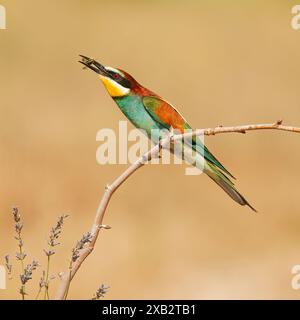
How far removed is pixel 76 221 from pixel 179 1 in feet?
6.17

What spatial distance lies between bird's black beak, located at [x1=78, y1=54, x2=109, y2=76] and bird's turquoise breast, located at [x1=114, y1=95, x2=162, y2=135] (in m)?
0.20

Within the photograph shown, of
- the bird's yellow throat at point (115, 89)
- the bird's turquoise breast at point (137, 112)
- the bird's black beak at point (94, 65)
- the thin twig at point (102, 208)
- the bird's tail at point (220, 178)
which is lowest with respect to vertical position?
the thin twig at point (102, 208)

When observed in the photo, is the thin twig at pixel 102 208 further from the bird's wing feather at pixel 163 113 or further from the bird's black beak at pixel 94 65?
the bird's wing feather at pixel 163 113

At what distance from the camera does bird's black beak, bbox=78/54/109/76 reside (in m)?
1.27

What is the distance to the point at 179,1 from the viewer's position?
14.1 feet

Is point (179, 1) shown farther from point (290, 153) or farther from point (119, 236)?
point (119, 236)

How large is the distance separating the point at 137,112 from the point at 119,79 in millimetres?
187

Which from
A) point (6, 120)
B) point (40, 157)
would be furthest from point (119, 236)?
point (6, 120)

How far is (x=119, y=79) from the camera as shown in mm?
1489

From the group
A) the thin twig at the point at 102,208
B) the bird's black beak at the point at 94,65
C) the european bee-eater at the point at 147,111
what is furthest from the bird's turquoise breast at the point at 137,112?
the thin twig at the point at 102,208

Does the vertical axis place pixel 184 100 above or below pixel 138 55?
below

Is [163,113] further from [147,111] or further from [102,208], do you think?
[102,208]

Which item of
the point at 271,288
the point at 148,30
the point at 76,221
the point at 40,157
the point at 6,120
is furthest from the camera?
the point at 148,30

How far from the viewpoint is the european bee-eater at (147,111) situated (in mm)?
1384
